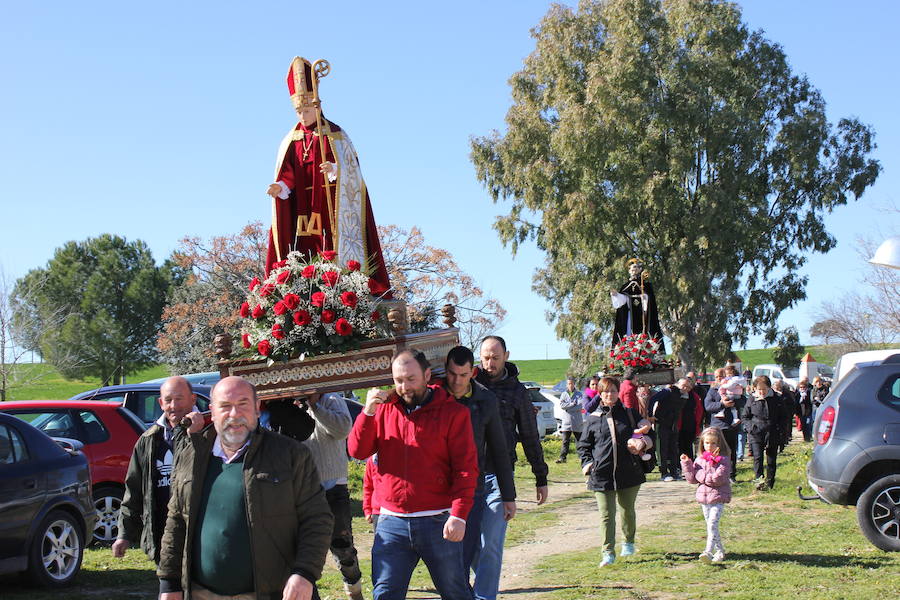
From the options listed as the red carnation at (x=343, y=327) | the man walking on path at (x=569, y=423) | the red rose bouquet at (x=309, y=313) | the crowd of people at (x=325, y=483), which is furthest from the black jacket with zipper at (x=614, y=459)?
the man walking on path at (x=569, y=423)

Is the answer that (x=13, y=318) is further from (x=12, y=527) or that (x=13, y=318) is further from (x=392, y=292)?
(x=392, y=292)

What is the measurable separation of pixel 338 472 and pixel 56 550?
3.13 m

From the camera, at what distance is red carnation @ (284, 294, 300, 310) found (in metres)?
5.96

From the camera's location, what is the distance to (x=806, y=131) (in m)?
34.2

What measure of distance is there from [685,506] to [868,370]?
437cm

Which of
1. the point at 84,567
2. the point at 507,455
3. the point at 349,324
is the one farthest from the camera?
the point at 84,567

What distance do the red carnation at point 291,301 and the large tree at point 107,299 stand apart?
6096 centimetres

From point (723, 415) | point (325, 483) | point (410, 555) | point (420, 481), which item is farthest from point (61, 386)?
point (420, 481)

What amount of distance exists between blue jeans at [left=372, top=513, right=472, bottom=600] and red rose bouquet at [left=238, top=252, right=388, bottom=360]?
1093 millimetres

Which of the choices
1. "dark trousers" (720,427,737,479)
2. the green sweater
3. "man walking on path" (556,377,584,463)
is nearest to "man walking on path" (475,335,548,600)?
the green sweater

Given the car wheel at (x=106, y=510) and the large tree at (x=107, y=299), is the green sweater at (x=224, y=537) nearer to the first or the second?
the car wheel at (x=106, y=510)

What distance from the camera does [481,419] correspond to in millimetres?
6793

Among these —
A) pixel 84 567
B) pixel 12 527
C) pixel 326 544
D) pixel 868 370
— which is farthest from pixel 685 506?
pixel 326 544

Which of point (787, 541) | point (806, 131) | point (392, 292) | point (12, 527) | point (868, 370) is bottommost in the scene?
point (787, 541)
